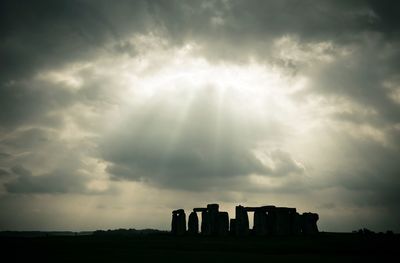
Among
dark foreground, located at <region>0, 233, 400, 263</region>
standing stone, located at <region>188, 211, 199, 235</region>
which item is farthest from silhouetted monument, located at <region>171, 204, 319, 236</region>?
dark foreground, located at <region>0, 233, 400, 263</region>

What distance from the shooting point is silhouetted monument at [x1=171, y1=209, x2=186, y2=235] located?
43219mm

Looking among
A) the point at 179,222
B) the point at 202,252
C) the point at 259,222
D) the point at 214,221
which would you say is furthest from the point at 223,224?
the point at 202,252

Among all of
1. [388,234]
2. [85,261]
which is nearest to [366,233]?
[388,234]

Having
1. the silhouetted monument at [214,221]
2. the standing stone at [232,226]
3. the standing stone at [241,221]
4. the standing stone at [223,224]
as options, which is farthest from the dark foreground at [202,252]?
the standing stone at [232,226]

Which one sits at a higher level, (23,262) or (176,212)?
(176,212)

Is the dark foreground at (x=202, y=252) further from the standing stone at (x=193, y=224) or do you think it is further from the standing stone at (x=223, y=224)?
the standing stone at (x=193, y=224)

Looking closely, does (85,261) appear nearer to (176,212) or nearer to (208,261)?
(208,261)

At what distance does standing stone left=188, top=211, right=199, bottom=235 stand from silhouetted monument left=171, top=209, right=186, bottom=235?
80 cm

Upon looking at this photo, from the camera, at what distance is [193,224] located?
141 ft

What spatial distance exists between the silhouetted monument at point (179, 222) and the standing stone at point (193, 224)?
0.80 m

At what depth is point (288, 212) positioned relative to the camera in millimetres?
40312

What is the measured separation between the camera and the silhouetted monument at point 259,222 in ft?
129

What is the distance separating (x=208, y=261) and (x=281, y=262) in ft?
10.4

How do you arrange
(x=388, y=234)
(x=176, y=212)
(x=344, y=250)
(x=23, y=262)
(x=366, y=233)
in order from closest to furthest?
(x=23, y=262)
(x=344, y=250)
(x=388, y=234)
(x=366, y=233)
(x=176, y=212)
